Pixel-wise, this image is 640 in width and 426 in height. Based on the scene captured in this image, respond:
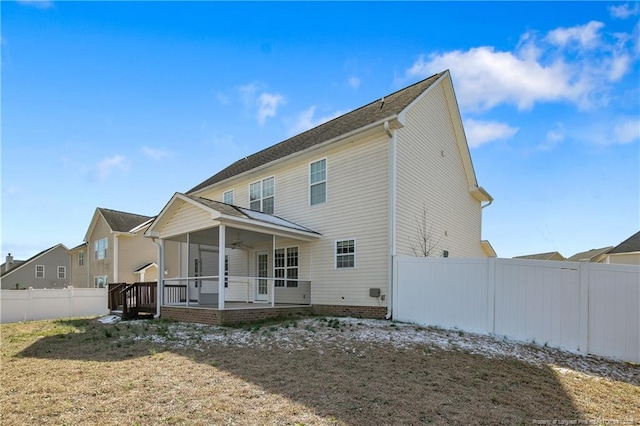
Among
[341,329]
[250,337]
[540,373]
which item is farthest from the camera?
[341,329]

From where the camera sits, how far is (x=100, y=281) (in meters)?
27.2

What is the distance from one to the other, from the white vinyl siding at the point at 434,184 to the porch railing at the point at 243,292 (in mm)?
4067

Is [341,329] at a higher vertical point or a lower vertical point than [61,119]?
lower

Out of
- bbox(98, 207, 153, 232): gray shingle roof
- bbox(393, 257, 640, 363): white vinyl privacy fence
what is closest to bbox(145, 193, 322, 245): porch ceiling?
bbox(393, 257, 640, 363): white vinyl privacy fence

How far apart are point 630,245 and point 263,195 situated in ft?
96.5

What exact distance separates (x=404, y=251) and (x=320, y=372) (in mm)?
6994

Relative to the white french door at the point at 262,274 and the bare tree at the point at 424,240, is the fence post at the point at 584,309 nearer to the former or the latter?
the bare tree at the point at 424,240

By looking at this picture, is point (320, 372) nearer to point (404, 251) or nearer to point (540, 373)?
point (540, 373)

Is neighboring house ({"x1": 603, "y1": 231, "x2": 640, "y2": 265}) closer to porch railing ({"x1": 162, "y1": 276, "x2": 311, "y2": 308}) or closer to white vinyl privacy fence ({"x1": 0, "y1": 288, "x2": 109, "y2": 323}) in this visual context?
porch railing ({"x1": 162, "y1": 276, "x2": 311, "y2": 308})

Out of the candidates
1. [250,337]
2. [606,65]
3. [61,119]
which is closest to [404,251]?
[250,337]

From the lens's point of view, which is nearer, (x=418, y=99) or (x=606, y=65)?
(x=606, y=65)

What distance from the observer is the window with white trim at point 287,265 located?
14.6 metres

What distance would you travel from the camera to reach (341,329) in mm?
9500

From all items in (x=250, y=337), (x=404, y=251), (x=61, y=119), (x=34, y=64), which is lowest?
(x=250, y=337)
